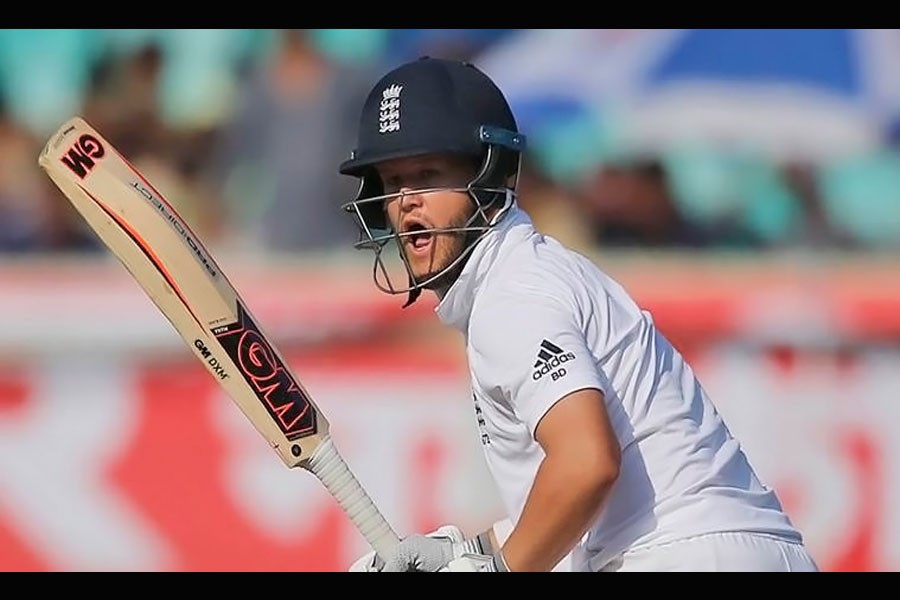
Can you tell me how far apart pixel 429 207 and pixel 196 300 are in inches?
17.3

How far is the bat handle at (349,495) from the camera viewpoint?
9.27 ft

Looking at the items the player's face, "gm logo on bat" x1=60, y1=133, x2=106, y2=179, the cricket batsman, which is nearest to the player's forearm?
the cricket batsman

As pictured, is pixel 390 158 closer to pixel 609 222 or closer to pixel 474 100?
pixel 474 100

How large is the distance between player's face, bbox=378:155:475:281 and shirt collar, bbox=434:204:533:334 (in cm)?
4

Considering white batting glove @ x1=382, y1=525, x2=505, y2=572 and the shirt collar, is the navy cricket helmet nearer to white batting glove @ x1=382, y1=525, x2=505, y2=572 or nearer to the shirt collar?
the shirt collar

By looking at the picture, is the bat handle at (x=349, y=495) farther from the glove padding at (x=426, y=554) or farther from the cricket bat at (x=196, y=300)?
the glove padding at (x=426, y=554)

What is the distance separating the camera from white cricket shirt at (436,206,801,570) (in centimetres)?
247

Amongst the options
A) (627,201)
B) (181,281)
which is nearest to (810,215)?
(627,201)

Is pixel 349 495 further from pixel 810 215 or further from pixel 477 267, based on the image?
pixel 810 215

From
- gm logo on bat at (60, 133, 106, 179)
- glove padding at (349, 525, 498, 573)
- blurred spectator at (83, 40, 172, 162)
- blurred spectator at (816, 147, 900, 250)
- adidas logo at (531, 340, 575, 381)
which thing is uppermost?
gm logo on bat at (60, 133, 106, 179)

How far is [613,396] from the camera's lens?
8.29 ft

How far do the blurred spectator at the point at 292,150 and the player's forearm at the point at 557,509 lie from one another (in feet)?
9.45

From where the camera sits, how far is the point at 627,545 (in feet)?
8.43
